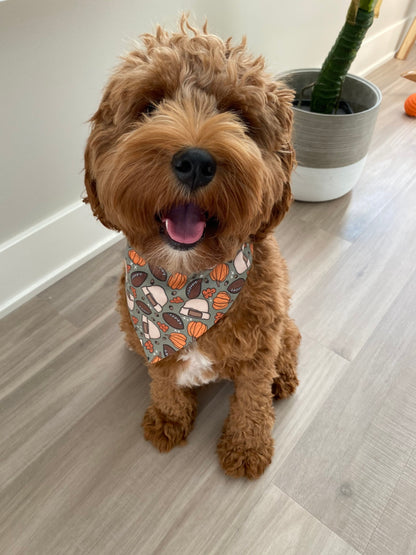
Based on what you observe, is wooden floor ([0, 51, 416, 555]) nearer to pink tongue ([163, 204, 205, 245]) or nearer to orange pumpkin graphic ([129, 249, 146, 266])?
orange pumpkin graphic ([129, 249, 146, 266])

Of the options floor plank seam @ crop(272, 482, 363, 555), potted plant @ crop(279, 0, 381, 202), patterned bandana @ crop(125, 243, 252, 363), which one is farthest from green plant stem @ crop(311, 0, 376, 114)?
floor plank seam @ crop(272, 482, 363, 555)

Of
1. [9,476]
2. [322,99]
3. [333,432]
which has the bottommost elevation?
[9,476]

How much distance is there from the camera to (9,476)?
1.23m

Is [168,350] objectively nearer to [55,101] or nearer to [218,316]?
[218,316]

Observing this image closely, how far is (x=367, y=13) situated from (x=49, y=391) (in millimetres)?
1657

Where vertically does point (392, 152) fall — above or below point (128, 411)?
above

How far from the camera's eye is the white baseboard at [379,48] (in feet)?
9.09

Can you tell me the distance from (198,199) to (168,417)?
2.46ft

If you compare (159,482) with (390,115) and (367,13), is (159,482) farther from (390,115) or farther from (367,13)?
(390,115)

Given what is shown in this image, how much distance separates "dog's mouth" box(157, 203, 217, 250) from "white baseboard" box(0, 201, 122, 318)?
925mm

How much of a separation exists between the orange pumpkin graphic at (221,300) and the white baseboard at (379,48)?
237 centimetres

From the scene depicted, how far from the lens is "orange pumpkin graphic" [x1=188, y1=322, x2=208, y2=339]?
3.28 feet

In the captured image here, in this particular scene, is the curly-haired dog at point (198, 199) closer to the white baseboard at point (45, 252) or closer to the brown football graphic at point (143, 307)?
the brown football graphic at point (143, 307)

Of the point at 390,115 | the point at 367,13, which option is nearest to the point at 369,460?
the point at 367,13
